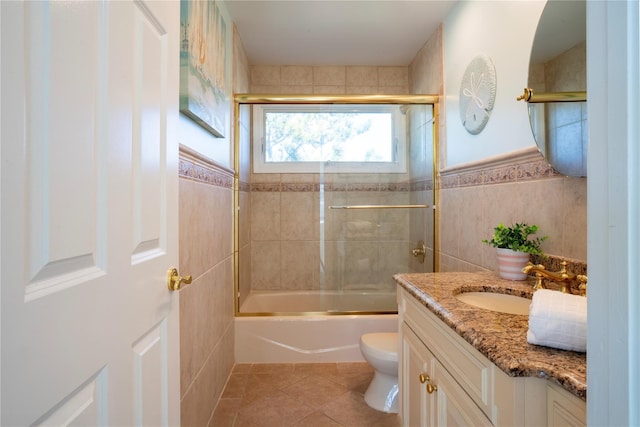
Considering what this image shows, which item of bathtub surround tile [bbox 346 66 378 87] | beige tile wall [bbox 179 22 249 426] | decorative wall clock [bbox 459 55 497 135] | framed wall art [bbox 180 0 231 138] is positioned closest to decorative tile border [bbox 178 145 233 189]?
beige tile wall [bbox 179 22 249 426]

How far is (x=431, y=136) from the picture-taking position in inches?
98.2

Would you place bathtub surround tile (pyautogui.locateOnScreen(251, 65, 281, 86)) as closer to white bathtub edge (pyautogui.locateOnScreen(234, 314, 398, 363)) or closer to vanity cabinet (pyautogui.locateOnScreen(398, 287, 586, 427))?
white bathtub edge (pyautogui.locateOnScreen(234, 314, 398, 363))

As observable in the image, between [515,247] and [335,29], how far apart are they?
2042 mm

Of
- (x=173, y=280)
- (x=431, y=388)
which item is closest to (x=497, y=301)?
(x=431, y=388)

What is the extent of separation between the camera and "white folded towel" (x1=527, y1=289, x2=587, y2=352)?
65 cm

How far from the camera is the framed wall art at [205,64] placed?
4.40ft

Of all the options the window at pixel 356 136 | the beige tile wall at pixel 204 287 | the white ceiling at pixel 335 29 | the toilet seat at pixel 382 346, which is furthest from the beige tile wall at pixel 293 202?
the toilet seat at pixel 382 346

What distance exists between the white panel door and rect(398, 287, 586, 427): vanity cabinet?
799mm

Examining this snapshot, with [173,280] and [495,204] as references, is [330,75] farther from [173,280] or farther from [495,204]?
[173,280]

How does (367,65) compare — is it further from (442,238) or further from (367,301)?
(367,301)

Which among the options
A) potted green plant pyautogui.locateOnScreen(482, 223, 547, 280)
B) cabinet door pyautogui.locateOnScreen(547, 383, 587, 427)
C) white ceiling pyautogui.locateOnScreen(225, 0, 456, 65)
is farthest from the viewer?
white ceiling pyautogui.locateOnScreen(225, 0, 456, 65)

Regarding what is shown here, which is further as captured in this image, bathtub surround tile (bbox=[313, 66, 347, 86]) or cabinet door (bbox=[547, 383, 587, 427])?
bathtub surround tile (bbox=[313, 66, 347, 86])

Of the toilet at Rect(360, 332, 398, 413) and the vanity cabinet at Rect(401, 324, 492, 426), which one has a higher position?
the vanity cabinet at Rect(401, 324, 492, 426)

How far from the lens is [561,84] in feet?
3.93
